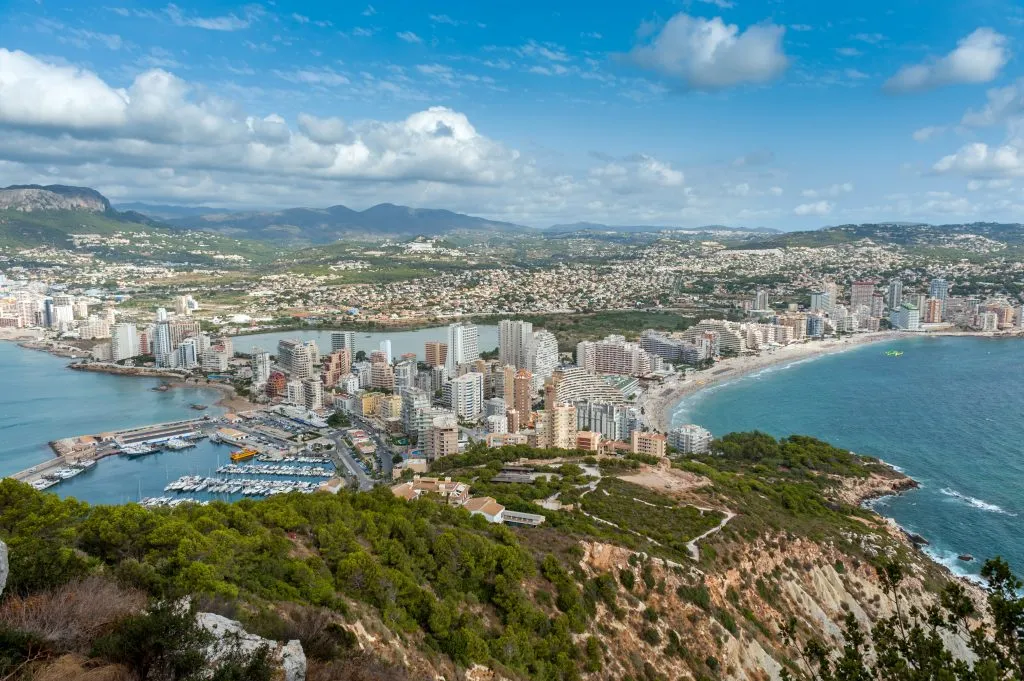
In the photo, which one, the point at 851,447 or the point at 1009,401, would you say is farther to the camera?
the point at 1009,401

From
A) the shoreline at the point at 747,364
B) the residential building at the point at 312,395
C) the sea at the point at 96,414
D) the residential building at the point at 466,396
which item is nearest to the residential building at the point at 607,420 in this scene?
the shoreline at the point at 747,364

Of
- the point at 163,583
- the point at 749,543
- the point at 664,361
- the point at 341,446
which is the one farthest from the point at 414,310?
the point at 163,583

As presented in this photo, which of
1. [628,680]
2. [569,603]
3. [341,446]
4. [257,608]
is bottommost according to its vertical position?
[341,446]

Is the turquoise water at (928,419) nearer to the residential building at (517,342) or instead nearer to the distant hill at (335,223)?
the residential building at (517,342)

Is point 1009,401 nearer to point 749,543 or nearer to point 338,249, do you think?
point 749,543

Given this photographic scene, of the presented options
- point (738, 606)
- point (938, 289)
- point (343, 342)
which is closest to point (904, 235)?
point (938, 289)

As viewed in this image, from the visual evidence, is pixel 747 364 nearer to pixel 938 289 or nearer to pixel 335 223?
pixel 938 289

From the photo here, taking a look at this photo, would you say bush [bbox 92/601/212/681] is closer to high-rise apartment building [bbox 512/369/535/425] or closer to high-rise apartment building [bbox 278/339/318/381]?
high-rise apartment building [bbox 512/369/535/425]

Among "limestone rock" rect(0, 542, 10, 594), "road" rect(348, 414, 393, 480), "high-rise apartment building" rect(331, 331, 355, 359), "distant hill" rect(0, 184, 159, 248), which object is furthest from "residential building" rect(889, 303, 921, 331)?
"distant hill" rect(0, 184, 159, 248)
